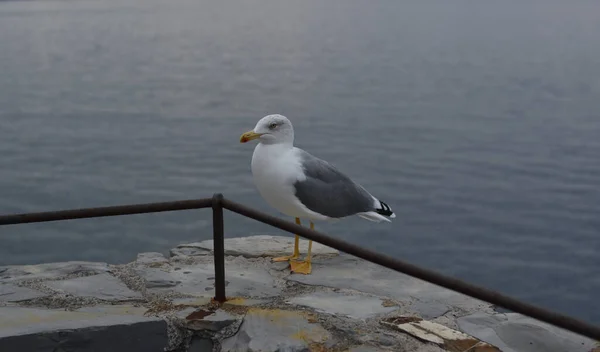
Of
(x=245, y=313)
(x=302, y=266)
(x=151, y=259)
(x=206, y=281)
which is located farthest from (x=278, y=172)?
(x=245, y=313)

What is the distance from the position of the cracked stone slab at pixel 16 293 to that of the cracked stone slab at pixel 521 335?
248 centimetres

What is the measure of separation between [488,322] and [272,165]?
6.42 ft

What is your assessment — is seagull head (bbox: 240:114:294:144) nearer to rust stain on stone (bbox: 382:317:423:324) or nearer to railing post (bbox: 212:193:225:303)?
railing post (bbox: 212:193:225:303)

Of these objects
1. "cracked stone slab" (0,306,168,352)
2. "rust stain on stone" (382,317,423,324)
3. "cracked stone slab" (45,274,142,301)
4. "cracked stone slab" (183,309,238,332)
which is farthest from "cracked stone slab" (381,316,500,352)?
"cracked stone slab" (45,274,142,301)

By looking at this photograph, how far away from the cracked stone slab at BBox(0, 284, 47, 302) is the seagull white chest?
1.85 meters

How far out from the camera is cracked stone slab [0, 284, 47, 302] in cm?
502

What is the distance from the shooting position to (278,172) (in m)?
6.21

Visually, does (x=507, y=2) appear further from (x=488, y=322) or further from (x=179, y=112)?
(x=488, y=322)

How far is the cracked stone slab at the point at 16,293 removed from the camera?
5020 mm

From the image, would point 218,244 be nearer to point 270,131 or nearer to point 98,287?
point 98,287

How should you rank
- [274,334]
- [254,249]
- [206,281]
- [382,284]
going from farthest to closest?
[254,249] < [382,284] < [206,281] < [274,334]

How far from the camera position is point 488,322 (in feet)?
16.7

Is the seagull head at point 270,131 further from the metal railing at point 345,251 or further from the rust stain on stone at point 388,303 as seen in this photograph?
the metal railing at point 345,251

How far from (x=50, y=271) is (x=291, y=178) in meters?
1.76
